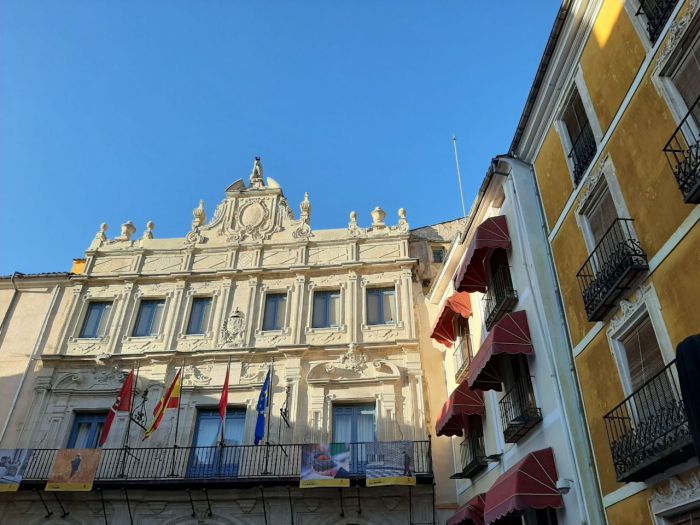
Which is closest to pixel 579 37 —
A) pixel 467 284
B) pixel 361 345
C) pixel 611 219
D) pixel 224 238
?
pixel 611 219

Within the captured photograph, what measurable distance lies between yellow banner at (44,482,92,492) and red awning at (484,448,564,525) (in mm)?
11271

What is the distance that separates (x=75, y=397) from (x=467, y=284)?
13555mm

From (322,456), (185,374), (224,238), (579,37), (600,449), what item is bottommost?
(600,449)

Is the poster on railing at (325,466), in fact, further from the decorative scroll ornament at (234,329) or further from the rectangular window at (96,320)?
the rectangular window at (96,320)

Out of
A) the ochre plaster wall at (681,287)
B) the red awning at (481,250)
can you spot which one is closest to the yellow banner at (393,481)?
the red awning at (481,250)

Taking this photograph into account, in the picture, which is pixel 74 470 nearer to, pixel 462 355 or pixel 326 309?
pixel 326 309

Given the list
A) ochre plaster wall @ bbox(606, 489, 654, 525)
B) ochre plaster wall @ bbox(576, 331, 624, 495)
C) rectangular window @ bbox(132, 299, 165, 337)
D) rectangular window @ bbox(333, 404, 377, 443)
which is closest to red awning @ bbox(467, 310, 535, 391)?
ochre plaster wall @ bbox(576, 331, 624, 495)

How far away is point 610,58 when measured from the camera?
979 centimetres

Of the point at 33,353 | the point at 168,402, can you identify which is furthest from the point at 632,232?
the point at 33,353

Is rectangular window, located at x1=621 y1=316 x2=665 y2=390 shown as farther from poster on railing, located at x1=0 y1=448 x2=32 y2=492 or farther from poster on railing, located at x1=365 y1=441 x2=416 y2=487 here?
poster on railing, located at x1=0 y1=448 x2=32 y2=492

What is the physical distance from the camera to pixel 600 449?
9.28 meters

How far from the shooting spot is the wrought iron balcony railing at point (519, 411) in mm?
11312

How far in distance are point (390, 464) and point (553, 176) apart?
349 inches

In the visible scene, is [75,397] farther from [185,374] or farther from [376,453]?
[376,453]
